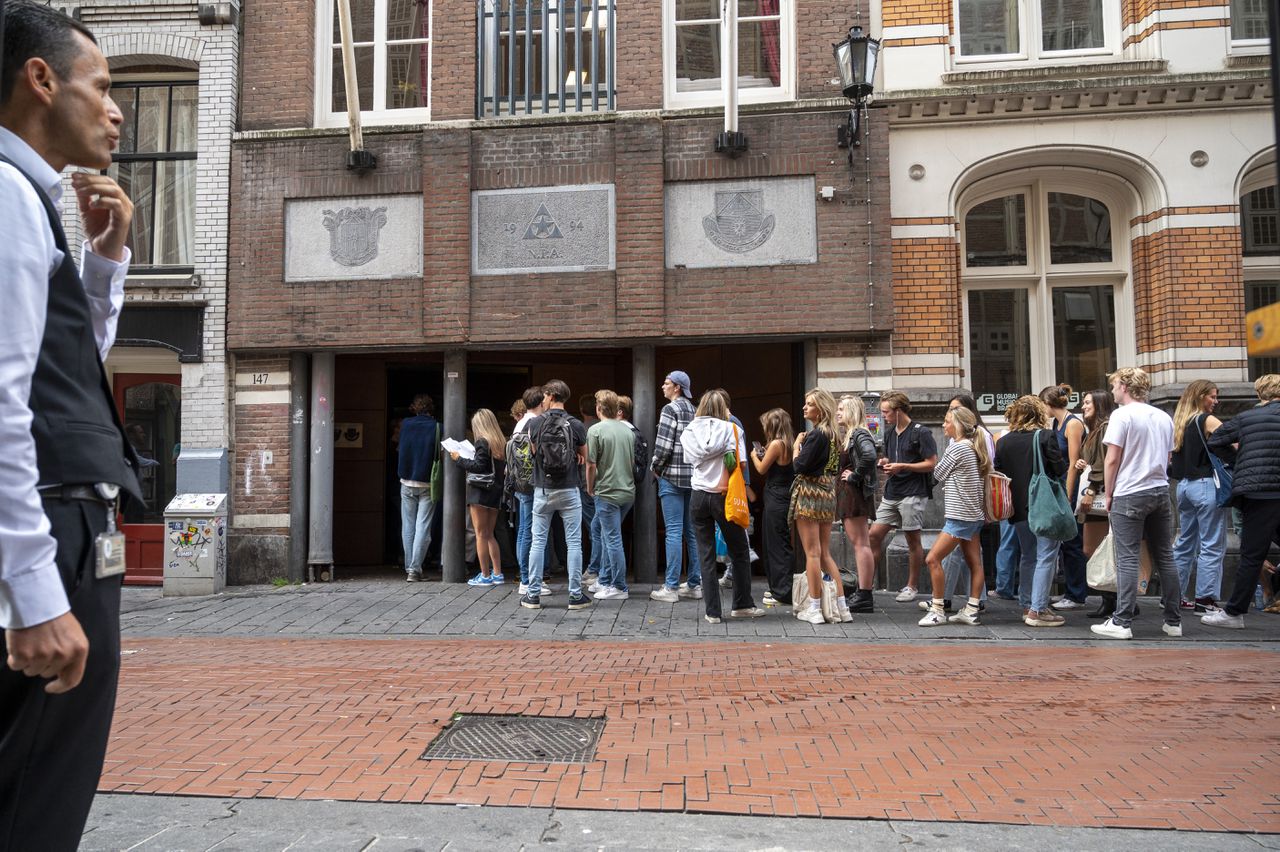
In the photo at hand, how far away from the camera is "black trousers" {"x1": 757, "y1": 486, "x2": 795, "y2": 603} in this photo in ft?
27.8

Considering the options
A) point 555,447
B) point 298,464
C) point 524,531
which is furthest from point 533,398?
point 298,464

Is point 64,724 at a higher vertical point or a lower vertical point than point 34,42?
lower

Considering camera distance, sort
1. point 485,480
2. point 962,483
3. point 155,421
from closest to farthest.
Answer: point 962,483
point 485,480
point 155,421

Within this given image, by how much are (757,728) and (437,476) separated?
23.5ft

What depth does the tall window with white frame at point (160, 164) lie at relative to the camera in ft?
39.1

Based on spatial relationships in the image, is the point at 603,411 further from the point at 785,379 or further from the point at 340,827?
the point at 340,827

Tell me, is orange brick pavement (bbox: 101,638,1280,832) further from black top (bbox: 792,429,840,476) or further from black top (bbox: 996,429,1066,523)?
black top (bbox: 996,429,1066,523)

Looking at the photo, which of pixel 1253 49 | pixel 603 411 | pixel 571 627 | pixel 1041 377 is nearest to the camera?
pixel 571 627

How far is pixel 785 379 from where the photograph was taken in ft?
39.9

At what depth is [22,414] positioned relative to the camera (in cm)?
160

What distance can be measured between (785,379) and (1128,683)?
6830 mm

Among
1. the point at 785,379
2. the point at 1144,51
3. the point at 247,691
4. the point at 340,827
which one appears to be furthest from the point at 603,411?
the point at 1144,51

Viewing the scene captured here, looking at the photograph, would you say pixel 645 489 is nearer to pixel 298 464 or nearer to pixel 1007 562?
pixel 1007 562

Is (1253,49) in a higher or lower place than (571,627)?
higher
